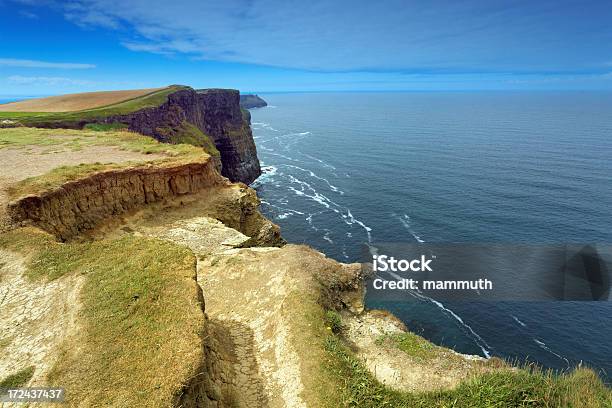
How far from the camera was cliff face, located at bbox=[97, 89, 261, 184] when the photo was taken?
10044cm

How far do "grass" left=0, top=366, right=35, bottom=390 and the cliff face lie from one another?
85927mm

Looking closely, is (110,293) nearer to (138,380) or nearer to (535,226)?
(138,380)

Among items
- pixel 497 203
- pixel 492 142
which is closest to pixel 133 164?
pixel 497 203

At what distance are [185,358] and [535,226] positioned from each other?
74.9 m

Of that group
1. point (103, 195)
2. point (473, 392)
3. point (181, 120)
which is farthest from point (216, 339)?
point (181, 120)

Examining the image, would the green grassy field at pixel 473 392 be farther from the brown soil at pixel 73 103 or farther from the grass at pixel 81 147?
the brown soil at pixel 73 103

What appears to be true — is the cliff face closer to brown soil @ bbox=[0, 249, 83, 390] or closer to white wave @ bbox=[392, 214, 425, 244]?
white wave @ bbox=[392, 214, 425, 244]

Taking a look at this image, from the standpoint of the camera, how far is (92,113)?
8719cm

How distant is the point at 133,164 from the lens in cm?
3347

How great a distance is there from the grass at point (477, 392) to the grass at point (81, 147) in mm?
24636

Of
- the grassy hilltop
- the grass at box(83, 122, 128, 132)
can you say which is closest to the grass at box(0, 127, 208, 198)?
the grassy hilltop

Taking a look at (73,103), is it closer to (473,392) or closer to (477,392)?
(473,392)

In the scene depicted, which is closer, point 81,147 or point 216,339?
point 216,339

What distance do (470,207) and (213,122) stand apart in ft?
334
